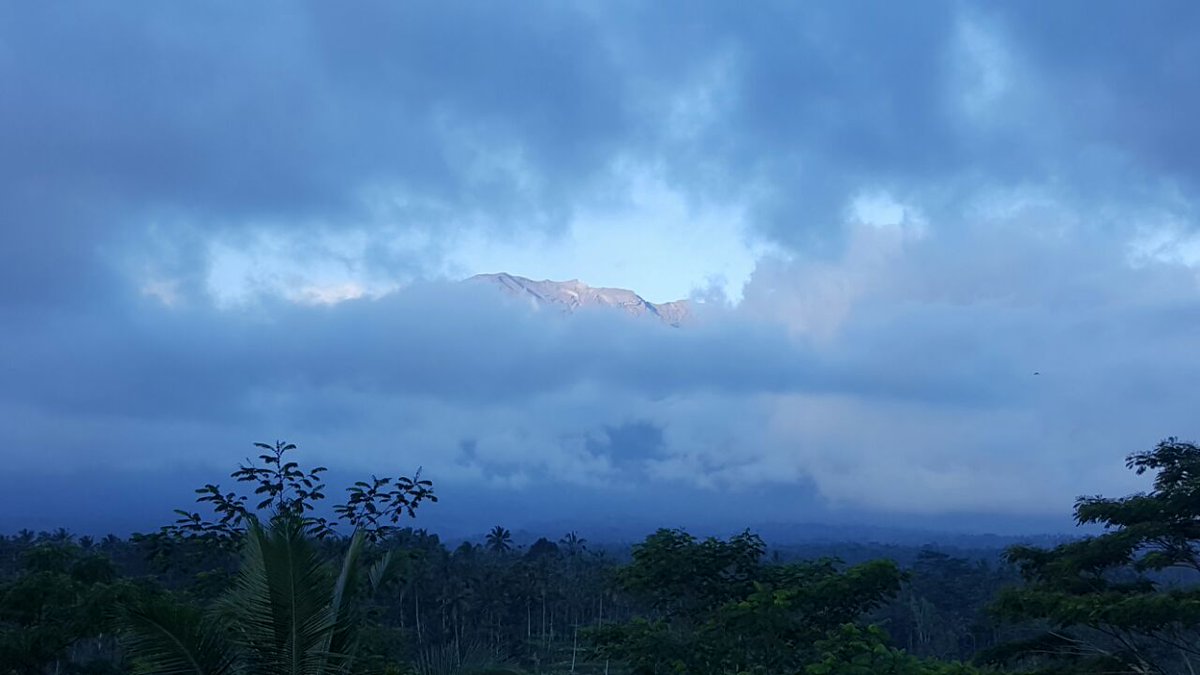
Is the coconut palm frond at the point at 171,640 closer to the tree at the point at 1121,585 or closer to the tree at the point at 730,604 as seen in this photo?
the tree at the point at 730,604

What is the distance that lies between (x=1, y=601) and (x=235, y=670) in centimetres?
795

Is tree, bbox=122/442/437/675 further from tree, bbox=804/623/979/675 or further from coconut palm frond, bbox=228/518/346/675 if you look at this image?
tree, bbox=804/623/979/675

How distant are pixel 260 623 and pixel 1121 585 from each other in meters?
18.7

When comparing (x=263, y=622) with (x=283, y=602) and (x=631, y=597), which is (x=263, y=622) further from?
(x=631, y=597)

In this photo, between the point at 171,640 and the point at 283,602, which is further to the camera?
the point at 283,602

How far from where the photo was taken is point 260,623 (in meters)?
9.22

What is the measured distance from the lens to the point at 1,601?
14375 mm

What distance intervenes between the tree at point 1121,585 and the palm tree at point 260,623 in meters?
14.7

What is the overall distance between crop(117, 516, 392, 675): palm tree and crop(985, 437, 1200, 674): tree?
1472cm

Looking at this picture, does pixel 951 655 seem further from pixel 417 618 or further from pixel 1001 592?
pixel 1001 592

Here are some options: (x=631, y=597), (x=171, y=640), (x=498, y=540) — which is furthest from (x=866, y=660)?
(x=498, y=540)

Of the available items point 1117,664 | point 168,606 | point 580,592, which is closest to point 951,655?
point 580,592

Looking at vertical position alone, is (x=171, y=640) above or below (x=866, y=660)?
above

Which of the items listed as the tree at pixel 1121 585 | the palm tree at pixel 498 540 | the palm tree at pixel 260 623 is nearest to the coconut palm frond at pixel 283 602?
the palm tree at pixel 260 623
